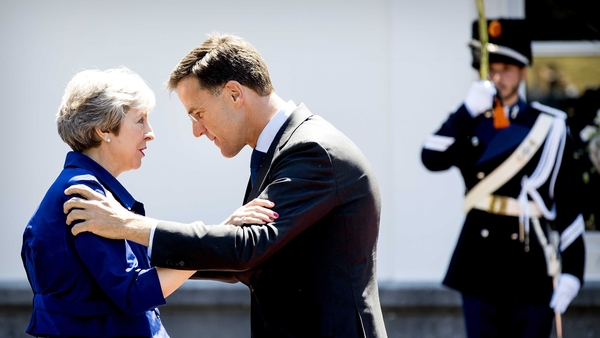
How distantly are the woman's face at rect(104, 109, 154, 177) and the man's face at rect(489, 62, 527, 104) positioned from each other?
273 centimetres

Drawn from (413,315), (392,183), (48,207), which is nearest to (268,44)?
(392,183)

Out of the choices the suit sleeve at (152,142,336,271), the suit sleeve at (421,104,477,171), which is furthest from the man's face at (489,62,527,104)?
the suit sleeve at (152,142,336,271)

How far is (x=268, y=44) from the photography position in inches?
222

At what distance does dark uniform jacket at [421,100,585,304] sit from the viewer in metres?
4.56

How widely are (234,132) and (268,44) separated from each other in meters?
3.01

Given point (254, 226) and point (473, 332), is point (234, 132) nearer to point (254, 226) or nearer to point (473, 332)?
point (254, 226)

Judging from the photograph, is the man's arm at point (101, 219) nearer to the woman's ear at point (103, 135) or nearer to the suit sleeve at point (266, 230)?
the suit sleeve at point (266, 230)

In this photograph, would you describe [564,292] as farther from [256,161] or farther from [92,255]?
[92,255]

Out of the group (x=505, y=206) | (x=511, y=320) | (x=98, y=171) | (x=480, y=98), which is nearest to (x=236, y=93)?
(x=98, y=171)

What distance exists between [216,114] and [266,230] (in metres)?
0.54

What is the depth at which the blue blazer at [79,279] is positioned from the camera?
2383 millimetres

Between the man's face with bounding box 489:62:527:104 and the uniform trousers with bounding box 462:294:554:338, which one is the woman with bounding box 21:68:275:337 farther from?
the man's face with bounding box 489:62:527:104

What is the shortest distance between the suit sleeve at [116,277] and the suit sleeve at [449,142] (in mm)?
2723

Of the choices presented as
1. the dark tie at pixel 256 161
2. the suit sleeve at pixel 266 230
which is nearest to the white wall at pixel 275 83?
the dark tie at pixel 256 161
